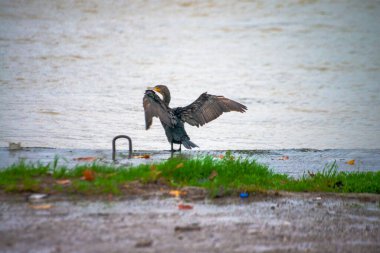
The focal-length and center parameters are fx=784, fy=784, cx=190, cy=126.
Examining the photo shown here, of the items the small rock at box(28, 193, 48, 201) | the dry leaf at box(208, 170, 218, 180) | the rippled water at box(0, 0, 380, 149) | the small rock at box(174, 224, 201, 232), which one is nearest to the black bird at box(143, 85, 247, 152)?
the rippled water at box(0, 0, 380, 149)

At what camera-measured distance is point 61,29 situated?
27.5 metres

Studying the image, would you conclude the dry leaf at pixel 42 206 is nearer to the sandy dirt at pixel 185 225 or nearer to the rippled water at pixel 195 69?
the sandy dirt at pixel 185 225

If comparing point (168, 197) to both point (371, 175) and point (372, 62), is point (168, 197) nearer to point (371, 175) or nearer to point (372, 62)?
point (371, 175)

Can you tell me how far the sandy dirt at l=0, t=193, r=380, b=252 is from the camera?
18.7 ft

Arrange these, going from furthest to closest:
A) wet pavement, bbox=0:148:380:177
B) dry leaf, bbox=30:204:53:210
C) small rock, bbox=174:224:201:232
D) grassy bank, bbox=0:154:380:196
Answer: wet pavement, bbox=0:148:380:177 → grassy bank, bbox=0:154:380:196 → dry leaf, bbox=30:204:53:210 → small rock, bbox=174:224:201:232

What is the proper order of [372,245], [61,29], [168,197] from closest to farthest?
[372,245] < [168,197] < [61,29]

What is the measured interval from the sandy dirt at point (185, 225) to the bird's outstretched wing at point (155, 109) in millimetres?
3312

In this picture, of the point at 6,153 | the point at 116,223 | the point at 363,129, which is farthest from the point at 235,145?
the point at 116,223

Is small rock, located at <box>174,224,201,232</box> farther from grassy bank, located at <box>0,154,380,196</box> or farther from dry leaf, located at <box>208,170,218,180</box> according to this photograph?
dry leaf, located at <box>208,170,218,180</box>

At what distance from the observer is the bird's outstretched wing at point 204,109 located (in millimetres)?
11227

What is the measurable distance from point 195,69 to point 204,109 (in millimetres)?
10844

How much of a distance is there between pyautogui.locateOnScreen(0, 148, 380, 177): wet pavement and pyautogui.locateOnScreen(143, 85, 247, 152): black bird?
0.90 ft

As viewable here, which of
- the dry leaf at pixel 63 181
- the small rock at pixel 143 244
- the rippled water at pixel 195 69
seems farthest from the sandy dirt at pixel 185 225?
the rippled water at pixel 195 69

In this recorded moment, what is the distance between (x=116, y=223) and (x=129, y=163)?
268cm
